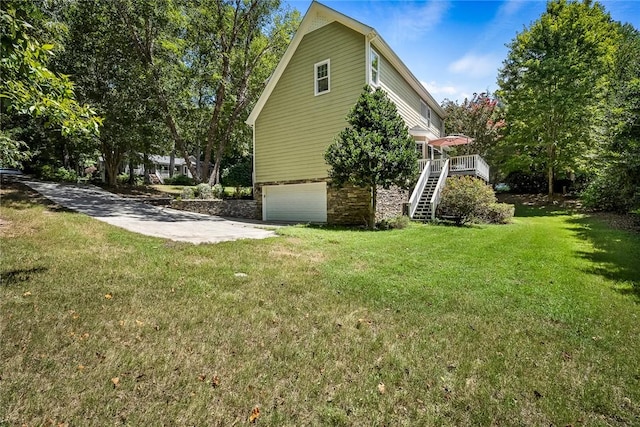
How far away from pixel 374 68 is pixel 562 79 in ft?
48.5

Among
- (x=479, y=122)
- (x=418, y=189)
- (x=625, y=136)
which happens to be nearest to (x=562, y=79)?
(x=479, y=122)

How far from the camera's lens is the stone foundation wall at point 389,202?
13.2 meters

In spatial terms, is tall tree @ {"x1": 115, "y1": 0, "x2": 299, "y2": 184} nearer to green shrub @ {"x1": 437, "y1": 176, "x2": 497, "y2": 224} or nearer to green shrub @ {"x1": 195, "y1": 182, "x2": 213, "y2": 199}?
green shrub @ {"x1": 195, "y1": 182, "x2": 213, "y2": 199}

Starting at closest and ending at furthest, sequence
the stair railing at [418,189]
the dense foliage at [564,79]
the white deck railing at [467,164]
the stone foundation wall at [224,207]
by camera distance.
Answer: the stair railing at [418,189] < the stone foundation wall at [224,207] < the white deck railing at [467,164] < the dense foliage at [564,79]

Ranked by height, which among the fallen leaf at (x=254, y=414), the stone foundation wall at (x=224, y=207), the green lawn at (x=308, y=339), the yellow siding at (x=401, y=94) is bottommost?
the fallen leaf at (x=254, y=414)

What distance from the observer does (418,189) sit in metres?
14.4

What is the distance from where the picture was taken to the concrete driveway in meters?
8.75

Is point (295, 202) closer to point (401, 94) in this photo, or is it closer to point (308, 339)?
point (401, 94)

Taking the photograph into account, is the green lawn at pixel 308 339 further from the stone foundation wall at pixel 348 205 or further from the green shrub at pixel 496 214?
the green shrub at pixel 496 214

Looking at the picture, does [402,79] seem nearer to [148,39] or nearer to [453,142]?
[453,142]

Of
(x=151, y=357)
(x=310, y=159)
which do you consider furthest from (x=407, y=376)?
(x=310, y=159)

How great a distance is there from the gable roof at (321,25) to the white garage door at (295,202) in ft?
12.8

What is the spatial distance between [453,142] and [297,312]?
52.0 ft

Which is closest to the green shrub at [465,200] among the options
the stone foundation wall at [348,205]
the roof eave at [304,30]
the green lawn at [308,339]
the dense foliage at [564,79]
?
the stone foundation wall at [348,205]
